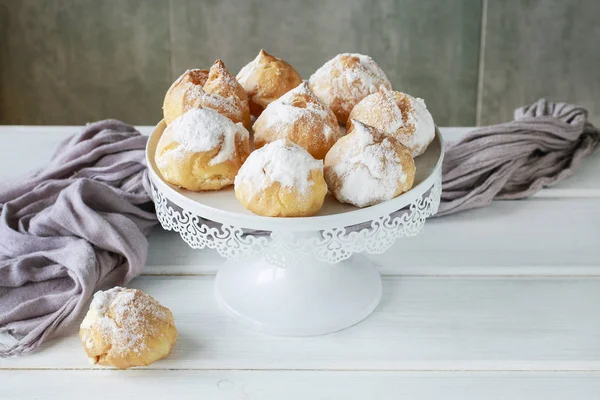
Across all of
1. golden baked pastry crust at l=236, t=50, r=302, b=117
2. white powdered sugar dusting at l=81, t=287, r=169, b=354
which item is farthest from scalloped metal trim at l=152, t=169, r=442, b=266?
golden baked pastry crust at l=236, t=50, r=302, b=117

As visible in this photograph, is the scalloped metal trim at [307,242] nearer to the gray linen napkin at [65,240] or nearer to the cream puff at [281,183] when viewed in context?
the cream puff at [281,183]

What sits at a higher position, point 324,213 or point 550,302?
point 324,213

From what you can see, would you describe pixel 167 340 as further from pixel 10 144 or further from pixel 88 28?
pixel 88 28

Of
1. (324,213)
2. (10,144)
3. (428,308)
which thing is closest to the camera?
(324,213)

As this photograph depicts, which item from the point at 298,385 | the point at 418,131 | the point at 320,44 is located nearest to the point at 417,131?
the point at 418,131

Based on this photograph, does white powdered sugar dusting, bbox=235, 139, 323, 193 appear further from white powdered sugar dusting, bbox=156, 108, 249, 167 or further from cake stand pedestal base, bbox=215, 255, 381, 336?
cake stand pedestal base, bbox=215, 255, 381, 336

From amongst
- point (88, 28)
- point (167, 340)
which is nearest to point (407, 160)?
point (167, 340)
